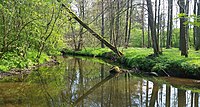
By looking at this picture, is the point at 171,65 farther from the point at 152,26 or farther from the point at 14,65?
the point at 14,65

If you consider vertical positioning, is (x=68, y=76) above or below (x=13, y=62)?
below

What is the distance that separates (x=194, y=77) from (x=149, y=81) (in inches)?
99.7

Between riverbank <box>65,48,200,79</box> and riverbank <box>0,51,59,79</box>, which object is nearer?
riverbank <box>65,48,200,79</box>

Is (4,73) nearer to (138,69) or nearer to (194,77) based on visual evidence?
(138,69)

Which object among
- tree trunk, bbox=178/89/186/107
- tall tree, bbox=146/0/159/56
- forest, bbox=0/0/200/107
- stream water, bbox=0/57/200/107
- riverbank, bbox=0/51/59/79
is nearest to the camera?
tree trunk, bbox=178/89/186/107

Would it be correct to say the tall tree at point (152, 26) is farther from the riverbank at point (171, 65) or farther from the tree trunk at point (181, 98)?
the tree trunk at point (181, 98)

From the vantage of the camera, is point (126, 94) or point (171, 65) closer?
point (126, 94)

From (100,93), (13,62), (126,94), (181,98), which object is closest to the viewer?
(181,98)

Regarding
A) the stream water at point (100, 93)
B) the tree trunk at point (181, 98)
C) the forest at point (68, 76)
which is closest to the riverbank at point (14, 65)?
the forest at point (68, 76)

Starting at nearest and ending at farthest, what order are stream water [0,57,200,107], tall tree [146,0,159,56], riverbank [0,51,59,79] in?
stream water [0,57,200,107], riverbank [0,51,59,79], tall tree [146,0,159,56]

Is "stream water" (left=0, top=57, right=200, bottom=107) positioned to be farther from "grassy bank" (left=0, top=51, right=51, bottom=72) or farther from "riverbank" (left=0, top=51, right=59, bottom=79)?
"grassy bank" (left=0, top=51, right=51, bottom=72)

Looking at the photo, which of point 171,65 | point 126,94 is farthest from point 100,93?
point 171,65

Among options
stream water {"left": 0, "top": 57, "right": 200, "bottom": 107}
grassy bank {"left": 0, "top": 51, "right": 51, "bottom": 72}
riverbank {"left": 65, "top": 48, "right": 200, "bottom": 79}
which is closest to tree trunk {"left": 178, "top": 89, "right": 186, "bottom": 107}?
stream water {"left": 0, "top": 57, "right": 200, "bottom": 107}

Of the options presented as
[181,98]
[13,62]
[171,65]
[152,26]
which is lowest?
[181,98]
